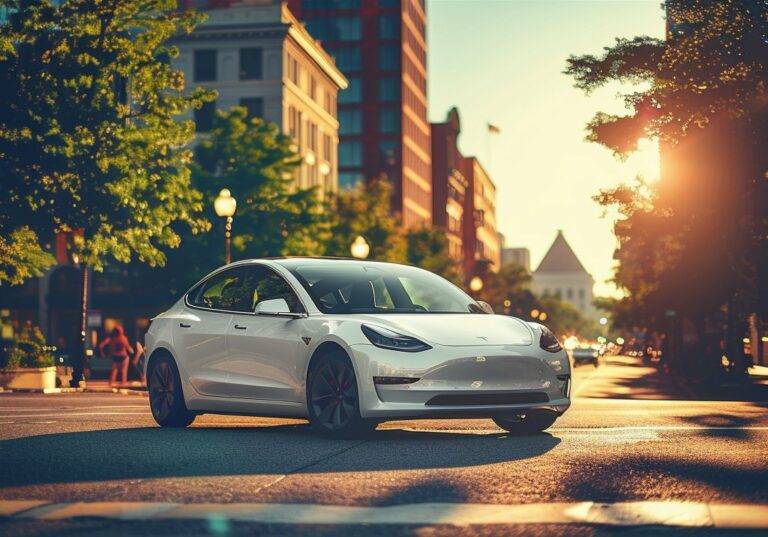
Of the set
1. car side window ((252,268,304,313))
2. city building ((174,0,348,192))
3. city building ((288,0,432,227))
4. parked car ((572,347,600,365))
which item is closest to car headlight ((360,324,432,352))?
car side window ((252,268,304,313))

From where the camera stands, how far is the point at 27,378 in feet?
96.2

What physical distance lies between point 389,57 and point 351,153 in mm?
8723

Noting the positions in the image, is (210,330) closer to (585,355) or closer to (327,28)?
(585,355)

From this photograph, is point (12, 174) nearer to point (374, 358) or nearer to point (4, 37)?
point (4, 37)

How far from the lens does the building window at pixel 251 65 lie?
251 feet

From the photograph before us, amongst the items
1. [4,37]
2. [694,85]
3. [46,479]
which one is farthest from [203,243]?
[46,479]

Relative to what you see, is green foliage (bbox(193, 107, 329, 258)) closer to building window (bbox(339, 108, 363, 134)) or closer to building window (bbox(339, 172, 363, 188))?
building window (bbox(339, 172, 363, 188))

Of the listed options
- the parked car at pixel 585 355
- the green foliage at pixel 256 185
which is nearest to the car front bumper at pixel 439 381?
the green foliage at pixel 256 185

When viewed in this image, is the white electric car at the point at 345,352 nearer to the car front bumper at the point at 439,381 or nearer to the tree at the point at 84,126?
the car front bumper at the point at 439,381

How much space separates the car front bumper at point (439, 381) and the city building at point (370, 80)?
106834 millimetres

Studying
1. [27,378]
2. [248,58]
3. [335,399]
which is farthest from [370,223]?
[335,399]

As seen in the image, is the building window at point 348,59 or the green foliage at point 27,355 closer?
the green foliage at point 27,355

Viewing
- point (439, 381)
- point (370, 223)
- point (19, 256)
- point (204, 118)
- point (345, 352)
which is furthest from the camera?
point (370, 223)

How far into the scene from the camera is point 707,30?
31.5 meters
